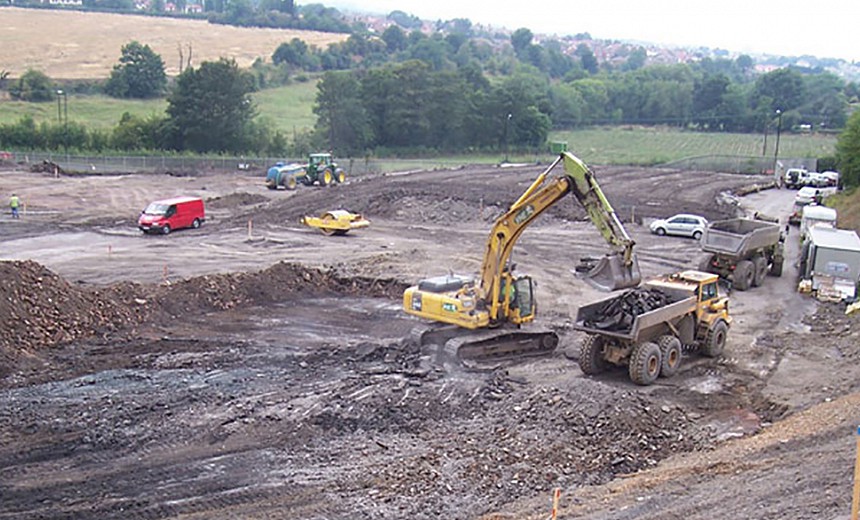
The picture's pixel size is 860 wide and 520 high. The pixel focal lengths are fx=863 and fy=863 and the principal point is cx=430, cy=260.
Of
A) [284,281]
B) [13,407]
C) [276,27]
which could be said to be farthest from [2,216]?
[276,27]

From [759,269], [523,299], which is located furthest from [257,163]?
[523,299]

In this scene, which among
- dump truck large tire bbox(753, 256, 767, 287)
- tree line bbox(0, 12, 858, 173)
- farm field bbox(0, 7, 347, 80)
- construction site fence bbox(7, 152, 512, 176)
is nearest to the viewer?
dump truck large tire bbox(753, 256, 767, 287)

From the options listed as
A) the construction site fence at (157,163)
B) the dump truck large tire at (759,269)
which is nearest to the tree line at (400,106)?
the construction site fence at (157,163)

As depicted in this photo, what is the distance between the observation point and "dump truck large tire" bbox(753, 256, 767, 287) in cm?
3027

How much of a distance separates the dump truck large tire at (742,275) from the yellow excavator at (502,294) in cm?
1101

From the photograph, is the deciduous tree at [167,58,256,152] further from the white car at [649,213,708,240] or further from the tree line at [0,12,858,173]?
the white car at [649,213,708,240]

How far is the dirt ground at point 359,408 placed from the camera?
41.3ft

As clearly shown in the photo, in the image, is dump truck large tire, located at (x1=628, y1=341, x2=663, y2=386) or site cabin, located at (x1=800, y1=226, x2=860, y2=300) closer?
dump truck large tire, located at (x1=628, y1=341, x2=663, y2=386)

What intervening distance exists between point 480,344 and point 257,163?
53.9 meters

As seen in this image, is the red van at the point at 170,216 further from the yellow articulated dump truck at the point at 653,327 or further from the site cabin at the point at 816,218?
the site cabin at the point at 816,218

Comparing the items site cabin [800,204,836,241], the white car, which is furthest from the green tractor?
site cabin [800,204,836,241]

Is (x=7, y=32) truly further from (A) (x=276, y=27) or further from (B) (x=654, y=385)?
(B) (x=654, y=385)

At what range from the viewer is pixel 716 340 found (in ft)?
68.2

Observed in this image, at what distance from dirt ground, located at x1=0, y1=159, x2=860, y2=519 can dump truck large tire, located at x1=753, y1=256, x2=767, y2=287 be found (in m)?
0.65
